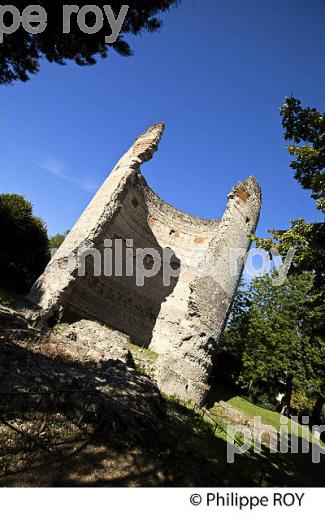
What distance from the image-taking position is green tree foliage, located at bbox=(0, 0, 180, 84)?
16.8 ft

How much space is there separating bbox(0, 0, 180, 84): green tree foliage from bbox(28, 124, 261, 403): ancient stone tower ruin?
670cm

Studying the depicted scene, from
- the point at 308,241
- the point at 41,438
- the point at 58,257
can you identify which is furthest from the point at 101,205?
the point at 41,438

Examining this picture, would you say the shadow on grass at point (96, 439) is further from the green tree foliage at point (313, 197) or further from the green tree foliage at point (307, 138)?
the green tree foliage at point (307, 138)

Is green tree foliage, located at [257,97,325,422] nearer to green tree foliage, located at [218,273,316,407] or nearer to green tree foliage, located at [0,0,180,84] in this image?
green tree foliage, located at [0,0,180,84]

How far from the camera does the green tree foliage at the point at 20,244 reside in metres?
17.2

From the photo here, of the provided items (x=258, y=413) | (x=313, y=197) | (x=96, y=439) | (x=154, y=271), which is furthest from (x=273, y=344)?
(x=96, y=439)

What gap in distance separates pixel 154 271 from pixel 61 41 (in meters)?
13.2

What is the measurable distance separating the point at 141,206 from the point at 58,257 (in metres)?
7.05

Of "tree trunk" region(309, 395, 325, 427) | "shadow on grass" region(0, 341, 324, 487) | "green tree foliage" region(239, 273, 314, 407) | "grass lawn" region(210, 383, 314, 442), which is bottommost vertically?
"shadow on grass" region(0, 341, 324, 487)

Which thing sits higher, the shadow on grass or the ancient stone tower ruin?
the ancient stone tower ruin

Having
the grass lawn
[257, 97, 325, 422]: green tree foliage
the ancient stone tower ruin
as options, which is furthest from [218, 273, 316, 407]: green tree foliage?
[257, 97, 325, 422]: green tree foliage

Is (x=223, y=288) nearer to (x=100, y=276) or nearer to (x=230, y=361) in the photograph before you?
(x=100, y=276)

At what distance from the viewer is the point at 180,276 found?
58.8 feet
